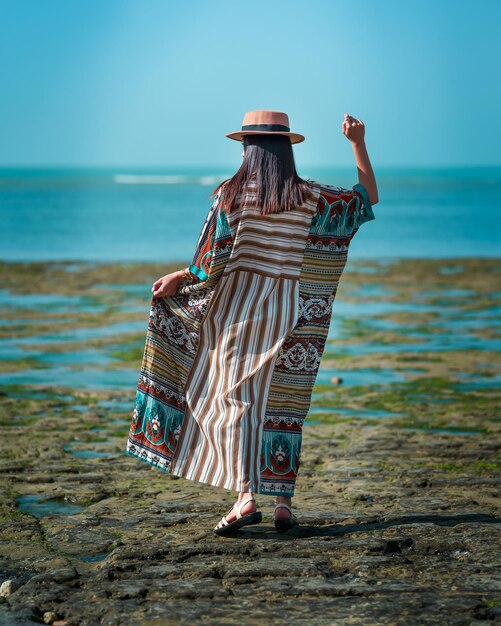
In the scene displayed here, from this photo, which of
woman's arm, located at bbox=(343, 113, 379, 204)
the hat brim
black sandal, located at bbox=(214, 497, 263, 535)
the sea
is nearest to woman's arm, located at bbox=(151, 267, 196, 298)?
the hat brim

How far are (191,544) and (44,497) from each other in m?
1.32

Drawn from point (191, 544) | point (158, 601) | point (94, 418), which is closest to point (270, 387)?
point (191, 544)

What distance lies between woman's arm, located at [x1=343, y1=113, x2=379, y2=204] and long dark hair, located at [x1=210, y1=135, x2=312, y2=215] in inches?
12.6

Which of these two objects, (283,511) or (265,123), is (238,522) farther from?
(265,123)

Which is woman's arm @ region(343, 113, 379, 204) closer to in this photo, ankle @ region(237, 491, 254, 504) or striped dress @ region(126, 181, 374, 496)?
striped dress @ region(126, 181, 374, 496)

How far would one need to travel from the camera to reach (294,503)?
554cm

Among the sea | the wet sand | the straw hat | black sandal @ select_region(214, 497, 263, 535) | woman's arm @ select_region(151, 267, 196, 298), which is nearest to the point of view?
the wet sand

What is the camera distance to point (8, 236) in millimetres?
34906

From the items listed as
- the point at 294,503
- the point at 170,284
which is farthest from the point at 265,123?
the point at 294,503

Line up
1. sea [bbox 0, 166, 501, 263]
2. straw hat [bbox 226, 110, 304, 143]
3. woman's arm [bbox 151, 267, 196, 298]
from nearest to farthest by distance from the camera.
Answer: straw hat [bbox 226, 110, 304, 143] < woman's arm [bbox 151, 267, 196, 298] < sea [bbox 0, 166, 501, 263]

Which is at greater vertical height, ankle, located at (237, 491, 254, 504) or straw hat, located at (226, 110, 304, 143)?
straw hat, located at (226, 110, 304, 143)

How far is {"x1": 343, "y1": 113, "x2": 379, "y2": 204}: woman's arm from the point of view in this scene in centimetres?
508

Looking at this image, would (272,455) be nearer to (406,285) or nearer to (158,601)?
(158,601)

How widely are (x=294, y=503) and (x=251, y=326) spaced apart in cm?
115
